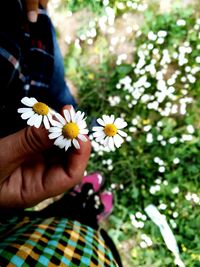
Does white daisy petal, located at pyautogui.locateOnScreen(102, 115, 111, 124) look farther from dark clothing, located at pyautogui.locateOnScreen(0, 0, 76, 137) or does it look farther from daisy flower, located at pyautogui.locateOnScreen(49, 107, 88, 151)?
dark clothing, located at pyautogui.locateOnScreen(0, 0, 76, 137)

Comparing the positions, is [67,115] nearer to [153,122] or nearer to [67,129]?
[67,129]

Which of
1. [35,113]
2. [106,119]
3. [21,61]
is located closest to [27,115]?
[35,113]

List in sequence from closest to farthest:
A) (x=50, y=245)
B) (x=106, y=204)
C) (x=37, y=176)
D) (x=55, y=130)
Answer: (x=55, y=130) → (x=37, y=176) → (x=50, y=245) → (x=106, y=204)

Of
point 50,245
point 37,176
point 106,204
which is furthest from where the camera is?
point 106,204

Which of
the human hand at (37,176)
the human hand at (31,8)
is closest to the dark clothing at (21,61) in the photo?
the human hand at (31,8)

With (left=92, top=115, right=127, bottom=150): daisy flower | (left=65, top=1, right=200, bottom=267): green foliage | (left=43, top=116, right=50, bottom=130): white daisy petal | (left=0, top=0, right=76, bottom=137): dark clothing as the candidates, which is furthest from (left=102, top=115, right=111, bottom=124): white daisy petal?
(left=65, top=1, right=200, bottom=267): green foliage

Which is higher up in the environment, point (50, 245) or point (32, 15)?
point (32, 15)

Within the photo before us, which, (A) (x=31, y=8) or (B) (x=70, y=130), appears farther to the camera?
(A) (x=31, y=8)
